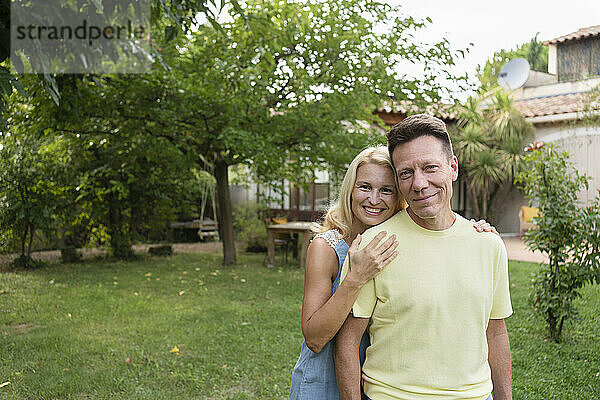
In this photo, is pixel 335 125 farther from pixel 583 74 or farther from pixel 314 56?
pixel 583 74

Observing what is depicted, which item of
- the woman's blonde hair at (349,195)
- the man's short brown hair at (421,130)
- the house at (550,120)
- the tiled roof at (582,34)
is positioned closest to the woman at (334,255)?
the woman's blonde hair at (349,195)

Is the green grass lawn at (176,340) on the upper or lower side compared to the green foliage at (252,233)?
lower

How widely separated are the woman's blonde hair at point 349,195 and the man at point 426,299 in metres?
0.14

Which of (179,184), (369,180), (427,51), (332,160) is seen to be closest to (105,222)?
→ (179,184)

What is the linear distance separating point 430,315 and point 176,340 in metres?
4.12

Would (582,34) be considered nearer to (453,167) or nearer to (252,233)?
(252,233)

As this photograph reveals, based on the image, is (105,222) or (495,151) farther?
(495,151)

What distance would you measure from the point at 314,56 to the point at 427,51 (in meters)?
1.83

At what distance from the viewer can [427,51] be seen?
841 centimetres

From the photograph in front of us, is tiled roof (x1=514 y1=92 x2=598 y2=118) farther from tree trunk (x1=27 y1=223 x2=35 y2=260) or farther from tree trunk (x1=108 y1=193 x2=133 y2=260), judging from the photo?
tree trunk (x1=27 y1=223 x2=35 y2=260)

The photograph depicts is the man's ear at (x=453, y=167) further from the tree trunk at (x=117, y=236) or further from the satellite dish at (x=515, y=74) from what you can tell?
the satellite dish at (x=515, y=74)

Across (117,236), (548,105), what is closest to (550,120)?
(548,105)

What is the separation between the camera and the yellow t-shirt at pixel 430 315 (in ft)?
5.29

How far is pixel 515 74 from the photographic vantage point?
17062mm
